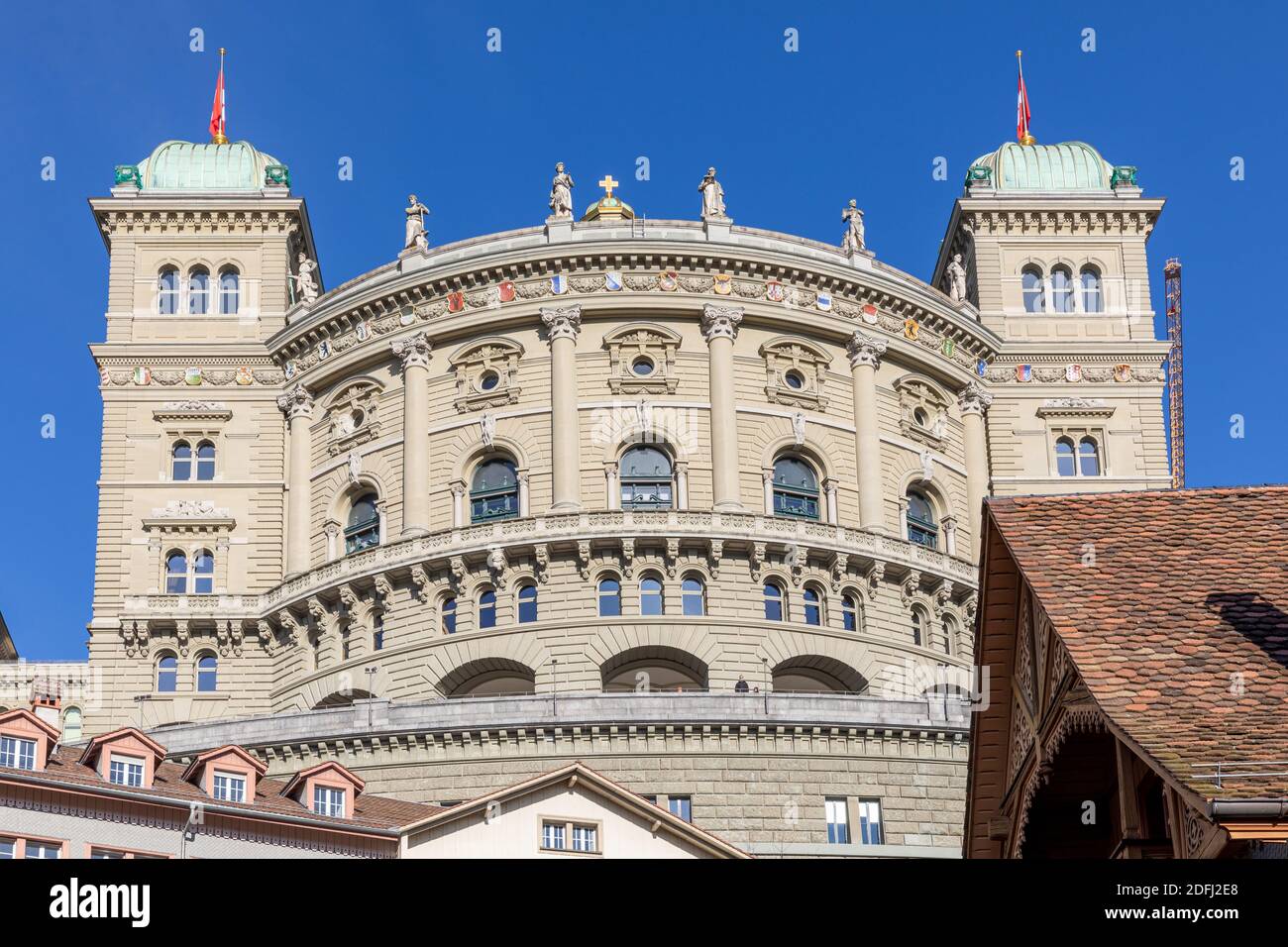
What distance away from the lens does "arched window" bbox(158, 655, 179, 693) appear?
8388 centimetres

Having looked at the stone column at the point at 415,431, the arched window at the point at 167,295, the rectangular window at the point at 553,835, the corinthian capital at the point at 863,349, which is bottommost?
the rectangular window at the point at 553,835

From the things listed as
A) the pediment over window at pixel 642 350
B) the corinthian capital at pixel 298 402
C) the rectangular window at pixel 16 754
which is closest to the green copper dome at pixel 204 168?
the corinthian capital at pixel 298 402

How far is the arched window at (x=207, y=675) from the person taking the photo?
8412 cm

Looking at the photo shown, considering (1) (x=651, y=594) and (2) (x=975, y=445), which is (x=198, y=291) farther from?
(2) (x=975, y=445)

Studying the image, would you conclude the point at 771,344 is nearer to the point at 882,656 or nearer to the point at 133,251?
the point at 882,656

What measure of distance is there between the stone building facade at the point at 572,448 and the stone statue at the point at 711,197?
139cm

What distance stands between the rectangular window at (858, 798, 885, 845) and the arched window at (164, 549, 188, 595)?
1218 inches

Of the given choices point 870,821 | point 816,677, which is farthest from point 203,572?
point 870,821

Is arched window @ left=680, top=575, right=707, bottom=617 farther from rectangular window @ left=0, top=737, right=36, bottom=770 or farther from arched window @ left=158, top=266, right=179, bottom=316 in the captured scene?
rectangular window @ left=0, top=737, right=36, bottom=770

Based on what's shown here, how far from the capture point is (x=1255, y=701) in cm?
1630

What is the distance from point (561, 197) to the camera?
87375mm

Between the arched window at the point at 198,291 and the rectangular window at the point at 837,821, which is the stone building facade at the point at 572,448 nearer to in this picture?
the arched window at the point at 198,291

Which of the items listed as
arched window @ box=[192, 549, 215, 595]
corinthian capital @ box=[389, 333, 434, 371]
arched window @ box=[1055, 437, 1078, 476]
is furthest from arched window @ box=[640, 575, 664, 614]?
arched window @ box=[1055, 437, 1078, 476]

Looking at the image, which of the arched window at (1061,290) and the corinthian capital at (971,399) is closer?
the corinthian capital at (971,399)
